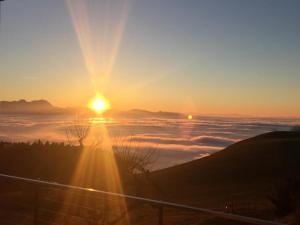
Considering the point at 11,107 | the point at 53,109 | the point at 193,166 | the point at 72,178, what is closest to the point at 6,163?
the point at 72,178

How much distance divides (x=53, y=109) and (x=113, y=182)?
574 feet

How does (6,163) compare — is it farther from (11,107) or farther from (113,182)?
(11,107)

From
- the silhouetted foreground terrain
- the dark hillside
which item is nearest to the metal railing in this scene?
the silhouetted foreground terrain

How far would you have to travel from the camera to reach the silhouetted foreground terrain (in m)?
17.4

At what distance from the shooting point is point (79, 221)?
27.3 feet

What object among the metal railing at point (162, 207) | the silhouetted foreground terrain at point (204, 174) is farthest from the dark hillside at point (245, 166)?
the metal railing at point (162, 207)

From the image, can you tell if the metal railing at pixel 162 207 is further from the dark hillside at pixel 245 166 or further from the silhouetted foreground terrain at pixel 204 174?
the dark hillside at pixel 245 166

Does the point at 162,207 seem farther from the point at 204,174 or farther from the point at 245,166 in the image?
the point at 245,166

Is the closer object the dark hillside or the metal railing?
the metal railing

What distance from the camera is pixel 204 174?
113 ft

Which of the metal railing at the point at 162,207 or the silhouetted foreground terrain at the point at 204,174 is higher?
the metal railing at the point at 162,207

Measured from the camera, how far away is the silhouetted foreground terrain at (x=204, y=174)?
57.0 ft

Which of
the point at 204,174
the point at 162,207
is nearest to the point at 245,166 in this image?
the point at 204,174

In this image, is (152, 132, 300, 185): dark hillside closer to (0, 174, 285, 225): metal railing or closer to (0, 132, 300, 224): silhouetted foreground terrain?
(0, 132, 300, 224): silhouetted foreground terrain
